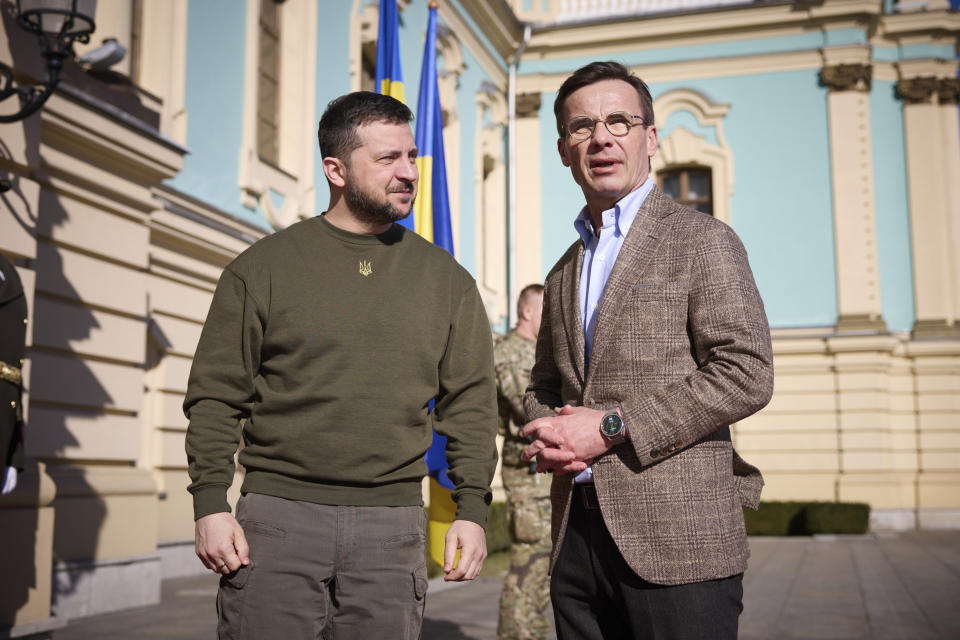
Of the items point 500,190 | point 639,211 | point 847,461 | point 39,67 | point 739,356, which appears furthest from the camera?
point 500,190

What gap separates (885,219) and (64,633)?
17.5 meters

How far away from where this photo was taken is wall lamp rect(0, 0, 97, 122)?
5707 millimetres

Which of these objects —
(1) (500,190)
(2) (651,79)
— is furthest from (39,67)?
(2) (651,79)

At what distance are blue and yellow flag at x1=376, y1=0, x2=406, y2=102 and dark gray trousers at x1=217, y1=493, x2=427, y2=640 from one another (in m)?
4.65

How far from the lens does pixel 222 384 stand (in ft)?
8.13

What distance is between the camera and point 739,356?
→ 2119mm

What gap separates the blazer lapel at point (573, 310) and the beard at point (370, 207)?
47 cm

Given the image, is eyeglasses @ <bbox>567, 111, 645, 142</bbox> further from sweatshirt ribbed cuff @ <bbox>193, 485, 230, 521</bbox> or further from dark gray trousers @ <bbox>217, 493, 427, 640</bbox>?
sweatshirt ribbed cuff @ <bbox>193, 485, 230, 521</bbox>

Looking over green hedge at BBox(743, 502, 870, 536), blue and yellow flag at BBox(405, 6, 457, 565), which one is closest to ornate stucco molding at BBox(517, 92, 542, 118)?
green hedge at BBox(743, 502, 870, 536)

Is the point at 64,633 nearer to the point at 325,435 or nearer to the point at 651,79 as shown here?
the point at 325,435

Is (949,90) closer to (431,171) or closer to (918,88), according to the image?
(918,88)

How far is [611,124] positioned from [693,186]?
19.1 metres

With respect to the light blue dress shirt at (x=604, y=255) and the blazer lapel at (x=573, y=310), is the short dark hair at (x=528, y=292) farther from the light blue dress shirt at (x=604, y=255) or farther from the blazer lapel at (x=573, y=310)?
the light blue dress shirt at (x=604, y=255)

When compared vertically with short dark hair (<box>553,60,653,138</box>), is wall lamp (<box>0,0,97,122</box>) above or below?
above
